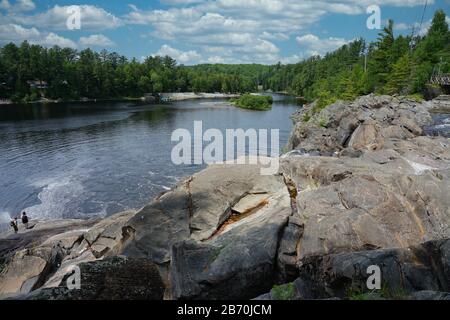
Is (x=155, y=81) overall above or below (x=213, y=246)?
above

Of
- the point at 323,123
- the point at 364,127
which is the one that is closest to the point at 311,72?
the point at 323,123

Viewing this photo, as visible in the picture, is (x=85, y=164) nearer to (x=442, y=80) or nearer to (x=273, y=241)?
(x=273, y=241)

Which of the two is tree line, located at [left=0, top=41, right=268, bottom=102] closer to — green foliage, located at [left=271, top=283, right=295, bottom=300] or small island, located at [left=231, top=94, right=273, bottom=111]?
small island, located at [left=231, top=94, right=273, bottom=111]

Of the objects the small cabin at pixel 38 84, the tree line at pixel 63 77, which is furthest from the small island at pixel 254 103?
the small cabin at pixel 38 84

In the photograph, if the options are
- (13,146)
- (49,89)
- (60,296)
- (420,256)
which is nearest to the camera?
(60,296)

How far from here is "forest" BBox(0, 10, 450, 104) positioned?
7462 centimetres

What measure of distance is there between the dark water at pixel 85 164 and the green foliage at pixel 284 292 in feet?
80.3

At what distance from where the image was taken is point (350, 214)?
46.6ft

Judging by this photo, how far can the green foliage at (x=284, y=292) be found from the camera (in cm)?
1052

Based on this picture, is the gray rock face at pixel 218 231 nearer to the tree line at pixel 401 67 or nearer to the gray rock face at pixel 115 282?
the gray rock face at pixel 115 282

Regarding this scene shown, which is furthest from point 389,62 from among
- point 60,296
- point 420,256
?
point 60,296

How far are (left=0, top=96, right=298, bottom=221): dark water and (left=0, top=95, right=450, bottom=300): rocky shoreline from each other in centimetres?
1251
